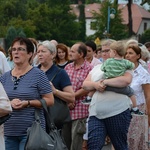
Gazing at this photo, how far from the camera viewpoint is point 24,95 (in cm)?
589

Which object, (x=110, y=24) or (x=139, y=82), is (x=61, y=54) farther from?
(x=110, y=24)

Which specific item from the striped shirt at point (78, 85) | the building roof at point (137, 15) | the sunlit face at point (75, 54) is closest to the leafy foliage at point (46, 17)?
the building roof at point (137, 15)

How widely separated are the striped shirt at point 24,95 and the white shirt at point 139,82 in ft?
7.62

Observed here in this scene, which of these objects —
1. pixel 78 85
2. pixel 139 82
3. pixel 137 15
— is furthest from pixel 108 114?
pixel 137 15

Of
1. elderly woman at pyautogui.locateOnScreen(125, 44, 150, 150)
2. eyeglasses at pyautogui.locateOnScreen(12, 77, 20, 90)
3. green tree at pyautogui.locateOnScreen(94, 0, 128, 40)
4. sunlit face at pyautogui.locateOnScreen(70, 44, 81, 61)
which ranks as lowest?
green tree at pyautogui.locateOnScreen(94, 0, 128, 40)

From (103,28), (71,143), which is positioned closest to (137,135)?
(71,143)

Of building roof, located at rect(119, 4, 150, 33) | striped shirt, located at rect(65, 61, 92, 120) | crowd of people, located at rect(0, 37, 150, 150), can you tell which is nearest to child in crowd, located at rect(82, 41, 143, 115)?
crowd of people, located at rect(0, 37, 150, 150)

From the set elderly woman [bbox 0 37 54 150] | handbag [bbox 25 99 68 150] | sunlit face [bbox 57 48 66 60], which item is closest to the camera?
handbag [bbox 25 99 68 150]

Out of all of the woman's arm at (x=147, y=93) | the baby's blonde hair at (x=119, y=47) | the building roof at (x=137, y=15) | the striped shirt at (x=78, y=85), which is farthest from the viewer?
the building roof at (x=137, y=15)

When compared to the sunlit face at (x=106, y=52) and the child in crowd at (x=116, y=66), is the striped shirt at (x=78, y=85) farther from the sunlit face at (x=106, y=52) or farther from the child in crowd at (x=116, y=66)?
the child in crowd at (x=116, y=66)

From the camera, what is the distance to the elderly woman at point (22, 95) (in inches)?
231

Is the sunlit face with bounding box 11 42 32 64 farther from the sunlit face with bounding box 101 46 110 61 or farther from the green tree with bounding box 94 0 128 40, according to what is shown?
the green tree with bounding box 94 0 128 40

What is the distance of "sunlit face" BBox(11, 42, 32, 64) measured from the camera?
611 centimetres

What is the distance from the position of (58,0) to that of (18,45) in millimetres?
81409
